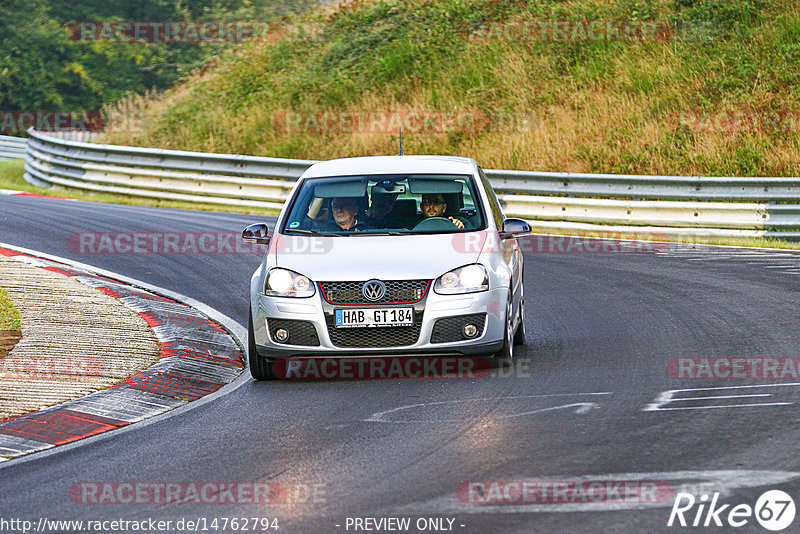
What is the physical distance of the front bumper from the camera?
921cm

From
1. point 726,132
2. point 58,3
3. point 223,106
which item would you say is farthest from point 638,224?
point 58,3

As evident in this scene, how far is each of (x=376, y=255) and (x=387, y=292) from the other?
377 mm

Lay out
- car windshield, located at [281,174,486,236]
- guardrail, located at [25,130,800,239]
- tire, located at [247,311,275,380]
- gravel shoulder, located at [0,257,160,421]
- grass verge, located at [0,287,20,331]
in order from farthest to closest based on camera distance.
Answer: guardrail, located at [25,130,800,239] < grass verge, located at [0,287,20,331] < car windshield, located at [281,174,486,236] < tire, located at [247,311,275,380] < gravel shoulder, located at [0,257,160,421]

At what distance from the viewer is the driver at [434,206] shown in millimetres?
10242

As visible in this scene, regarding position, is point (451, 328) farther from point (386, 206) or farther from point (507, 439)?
point (507, 439)

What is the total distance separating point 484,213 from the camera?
10.3 metres

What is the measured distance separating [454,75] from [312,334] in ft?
75.2

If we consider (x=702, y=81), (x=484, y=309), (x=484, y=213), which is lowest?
(x=484, y=309)

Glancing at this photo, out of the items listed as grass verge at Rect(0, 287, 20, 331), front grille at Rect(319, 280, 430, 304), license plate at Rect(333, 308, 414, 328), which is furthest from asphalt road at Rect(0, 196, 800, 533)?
grass verge at Rect(0, 287, 20, 331)

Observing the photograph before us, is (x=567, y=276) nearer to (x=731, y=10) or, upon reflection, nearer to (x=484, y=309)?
(x=484, y=309)

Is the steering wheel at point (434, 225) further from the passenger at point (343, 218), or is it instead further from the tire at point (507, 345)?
the tire at point (507, 345)

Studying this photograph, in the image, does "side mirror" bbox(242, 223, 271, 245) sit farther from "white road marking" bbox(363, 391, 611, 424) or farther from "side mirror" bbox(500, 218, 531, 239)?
"white road marking" bbox(363, 391, 611, 424)

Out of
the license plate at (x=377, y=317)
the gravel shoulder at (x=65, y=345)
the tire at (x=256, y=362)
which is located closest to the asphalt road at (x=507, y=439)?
the tire at (x=256, y=362)

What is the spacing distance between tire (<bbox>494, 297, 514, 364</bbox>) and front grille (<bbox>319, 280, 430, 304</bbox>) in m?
0.82
